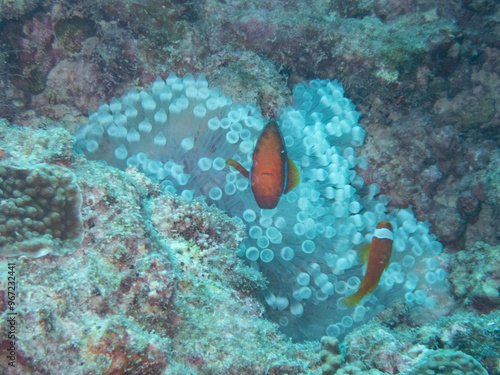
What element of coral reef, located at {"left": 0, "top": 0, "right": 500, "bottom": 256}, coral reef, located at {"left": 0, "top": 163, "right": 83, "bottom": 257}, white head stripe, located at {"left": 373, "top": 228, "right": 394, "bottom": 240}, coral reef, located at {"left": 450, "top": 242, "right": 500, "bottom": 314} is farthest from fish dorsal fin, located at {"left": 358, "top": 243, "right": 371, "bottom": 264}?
coral reef, located at {"left": 0, "top": 163, "right": 83, "bottom": 257}

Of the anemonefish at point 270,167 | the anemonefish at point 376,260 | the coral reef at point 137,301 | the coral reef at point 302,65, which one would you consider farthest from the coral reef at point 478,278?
the anemonefish at point 270,167

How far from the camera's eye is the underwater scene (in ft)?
5.49

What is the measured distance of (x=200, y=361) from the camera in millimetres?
1757

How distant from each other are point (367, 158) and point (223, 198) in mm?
1830

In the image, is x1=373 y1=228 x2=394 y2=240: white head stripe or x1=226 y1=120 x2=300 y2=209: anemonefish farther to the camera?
x1=373 y1=228 x2=394 y2=240: white head stripe

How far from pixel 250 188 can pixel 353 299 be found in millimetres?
1310

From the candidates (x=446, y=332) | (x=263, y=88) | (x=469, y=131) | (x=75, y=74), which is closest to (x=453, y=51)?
(x=469, y=131)

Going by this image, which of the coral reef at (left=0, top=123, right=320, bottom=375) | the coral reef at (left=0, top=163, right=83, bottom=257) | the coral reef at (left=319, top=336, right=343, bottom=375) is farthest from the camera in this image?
the coral reef at (left=319, top=336, right=343, bottom=375)

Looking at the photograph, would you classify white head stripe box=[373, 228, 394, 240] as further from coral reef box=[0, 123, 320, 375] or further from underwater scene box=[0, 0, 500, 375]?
coral reef box=[0, 123, 320, 375]

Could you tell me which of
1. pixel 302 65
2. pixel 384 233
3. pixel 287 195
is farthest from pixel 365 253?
pixel 302 65

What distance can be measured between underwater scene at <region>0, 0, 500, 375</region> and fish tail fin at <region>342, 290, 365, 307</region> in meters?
0.01

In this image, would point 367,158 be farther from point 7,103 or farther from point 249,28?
point 7,103

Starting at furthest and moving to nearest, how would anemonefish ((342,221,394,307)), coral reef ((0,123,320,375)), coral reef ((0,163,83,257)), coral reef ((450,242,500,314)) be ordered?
coral reef ((450,242,500,314))
anemonefish ((342,221,394,307))
coral reef ((0,163,83,257))
coral reef ((0,123,320,375))

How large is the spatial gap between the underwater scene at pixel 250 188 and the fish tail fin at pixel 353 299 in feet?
0.04
